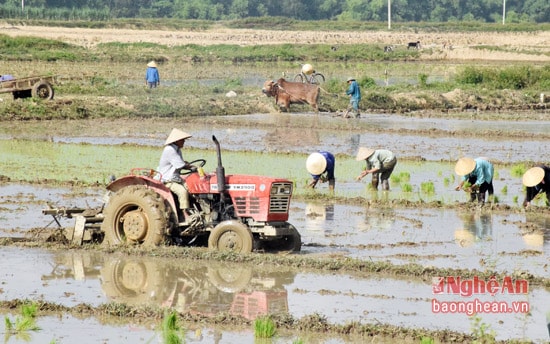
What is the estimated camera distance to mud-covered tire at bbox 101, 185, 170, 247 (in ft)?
36.0

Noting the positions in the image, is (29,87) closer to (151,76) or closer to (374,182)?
(151,76)

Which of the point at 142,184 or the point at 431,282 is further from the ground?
the point at 142,184

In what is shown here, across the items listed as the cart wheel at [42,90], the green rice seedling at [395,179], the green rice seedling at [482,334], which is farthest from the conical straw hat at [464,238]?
the cart wheel at [42,90]

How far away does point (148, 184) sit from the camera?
11.2m

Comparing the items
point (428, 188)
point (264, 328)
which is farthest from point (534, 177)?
point (264, 328)

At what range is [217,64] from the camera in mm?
48125

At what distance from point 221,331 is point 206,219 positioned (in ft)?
9.42

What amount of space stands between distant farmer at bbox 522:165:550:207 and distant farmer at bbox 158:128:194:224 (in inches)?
227

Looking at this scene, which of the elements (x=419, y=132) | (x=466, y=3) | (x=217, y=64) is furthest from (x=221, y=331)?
(x=466, y=3)

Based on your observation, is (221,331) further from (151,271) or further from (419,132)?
(419,132)

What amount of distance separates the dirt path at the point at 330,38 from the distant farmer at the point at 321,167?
38749mm

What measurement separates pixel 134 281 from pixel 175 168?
1394 millimetres

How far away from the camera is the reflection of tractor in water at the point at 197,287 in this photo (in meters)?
9.26

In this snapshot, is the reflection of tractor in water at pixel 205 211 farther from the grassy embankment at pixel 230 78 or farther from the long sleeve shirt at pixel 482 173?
the grassy embankment at pixel 230 78
